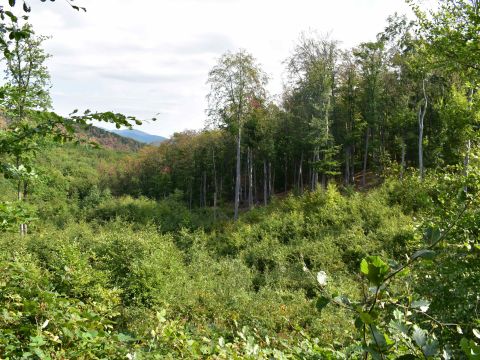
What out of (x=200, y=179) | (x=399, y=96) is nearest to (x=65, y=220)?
(x=200, y=179)

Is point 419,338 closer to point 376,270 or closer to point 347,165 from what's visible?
point 376,270

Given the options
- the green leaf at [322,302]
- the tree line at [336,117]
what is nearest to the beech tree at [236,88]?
the tree line at [336,117]

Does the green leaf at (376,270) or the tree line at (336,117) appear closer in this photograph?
the green leaf at (376,270)

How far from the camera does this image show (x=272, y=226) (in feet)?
59.2

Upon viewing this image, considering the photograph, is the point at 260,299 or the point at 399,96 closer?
the point at 260,299

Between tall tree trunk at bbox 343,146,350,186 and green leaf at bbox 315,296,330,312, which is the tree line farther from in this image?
green leaf at bbox 315,296,330,312

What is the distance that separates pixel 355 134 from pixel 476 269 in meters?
21.6

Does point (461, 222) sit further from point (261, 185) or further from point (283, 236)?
point (261, 185)

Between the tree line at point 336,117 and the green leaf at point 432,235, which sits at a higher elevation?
the tree line at point 336,117

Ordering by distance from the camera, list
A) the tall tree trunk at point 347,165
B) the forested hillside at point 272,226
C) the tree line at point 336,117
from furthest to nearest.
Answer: the tall tree trunk at point 347,165
the tree line at point 336,117
the forested hillside at point 272,226

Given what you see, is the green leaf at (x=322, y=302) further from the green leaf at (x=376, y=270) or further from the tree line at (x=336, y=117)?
the tree line at (x=336, y=117)

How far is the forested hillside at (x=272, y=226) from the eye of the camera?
93.6 inches

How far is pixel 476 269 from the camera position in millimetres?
3846

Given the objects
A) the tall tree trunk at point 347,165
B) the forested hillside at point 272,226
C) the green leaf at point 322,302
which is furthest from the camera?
the tall tree trunk at point 347,165
